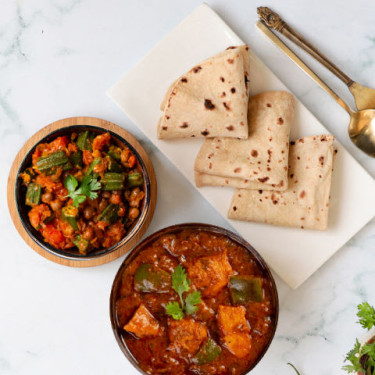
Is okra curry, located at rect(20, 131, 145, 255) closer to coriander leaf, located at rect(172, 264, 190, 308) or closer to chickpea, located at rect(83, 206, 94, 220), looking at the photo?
chickpea, located at rect(83, 206, 94, 220)

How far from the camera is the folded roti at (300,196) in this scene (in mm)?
3432

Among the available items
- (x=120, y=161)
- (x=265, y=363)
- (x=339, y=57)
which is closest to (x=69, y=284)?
(x=120, y=161)

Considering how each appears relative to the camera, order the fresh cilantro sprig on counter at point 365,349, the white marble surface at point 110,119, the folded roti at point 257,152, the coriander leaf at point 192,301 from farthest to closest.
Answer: the white marble surface at point 110,119 → the folded roti at point 257,152 → the fresh cilantro sprig on counter at point 365,349 → the coriander leaf at point 192,301

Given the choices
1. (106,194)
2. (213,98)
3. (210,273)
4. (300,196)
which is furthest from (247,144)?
(106,194)

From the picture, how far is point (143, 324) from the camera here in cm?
319

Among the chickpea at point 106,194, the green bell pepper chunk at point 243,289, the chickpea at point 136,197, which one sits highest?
the chickpea at point 106,194

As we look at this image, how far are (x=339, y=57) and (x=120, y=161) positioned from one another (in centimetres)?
177

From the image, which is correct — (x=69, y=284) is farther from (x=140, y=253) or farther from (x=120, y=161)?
(x=120, y=161)

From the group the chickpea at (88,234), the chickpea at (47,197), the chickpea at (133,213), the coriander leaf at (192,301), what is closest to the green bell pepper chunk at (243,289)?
the coriander leaf at (192,301)

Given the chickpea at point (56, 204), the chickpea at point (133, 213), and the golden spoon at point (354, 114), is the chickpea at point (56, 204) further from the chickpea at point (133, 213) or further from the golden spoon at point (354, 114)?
the golden spoon at point (354, 114)

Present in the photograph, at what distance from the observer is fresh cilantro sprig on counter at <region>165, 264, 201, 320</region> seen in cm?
306

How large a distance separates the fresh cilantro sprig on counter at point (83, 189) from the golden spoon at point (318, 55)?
1696mm

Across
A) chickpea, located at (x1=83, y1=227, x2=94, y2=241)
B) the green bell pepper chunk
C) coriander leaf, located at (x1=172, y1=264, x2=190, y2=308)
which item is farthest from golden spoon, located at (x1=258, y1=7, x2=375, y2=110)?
chickpea, located at (x1=83, y1=227, x2=94, y2=241)

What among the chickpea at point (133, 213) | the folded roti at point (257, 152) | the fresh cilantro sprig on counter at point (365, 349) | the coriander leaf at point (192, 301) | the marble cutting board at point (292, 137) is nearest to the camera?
the coriander leaf at point (192, 301)
